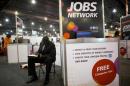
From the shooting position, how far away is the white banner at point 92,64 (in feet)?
11.8

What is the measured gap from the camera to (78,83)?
3660mm

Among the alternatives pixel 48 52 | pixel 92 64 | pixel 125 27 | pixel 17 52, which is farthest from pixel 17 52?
pixel 92 64

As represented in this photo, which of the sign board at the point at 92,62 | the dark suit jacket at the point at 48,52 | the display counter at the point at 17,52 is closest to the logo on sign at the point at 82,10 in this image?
Answer: the sign board at the point at 92,62

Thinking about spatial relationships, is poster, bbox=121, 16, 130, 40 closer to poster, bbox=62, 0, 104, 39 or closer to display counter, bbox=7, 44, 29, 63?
display counter, bbox=7, 44, 29, 63

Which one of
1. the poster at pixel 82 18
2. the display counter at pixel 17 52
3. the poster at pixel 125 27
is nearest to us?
the poster at pixel 82 18

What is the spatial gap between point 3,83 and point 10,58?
4.96 meters

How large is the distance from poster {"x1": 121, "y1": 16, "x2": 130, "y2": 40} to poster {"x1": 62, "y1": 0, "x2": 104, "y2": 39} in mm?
5969

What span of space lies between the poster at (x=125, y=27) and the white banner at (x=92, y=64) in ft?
22.7

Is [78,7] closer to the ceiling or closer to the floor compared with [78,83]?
closer to the ceiling

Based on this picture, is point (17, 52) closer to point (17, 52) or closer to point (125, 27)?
point (17, 52)

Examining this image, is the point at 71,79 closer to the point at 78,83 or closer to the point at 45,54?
the point at 78,83

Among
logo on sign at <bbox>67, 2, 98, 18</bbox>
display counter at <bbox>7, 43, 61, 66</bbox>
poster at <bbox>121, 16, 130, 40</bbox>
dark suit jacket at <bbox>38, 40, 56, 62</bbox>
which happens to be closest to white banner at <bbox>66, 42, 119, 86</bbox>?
logo on sign at <bbox>67, 2, 98, 18</bbox>

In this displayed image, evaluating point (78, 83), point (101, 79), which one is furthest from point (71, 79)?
point (101, 79)

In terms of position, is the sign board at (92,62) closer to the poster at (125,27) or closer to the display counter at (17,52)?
the poster at (125,27)
